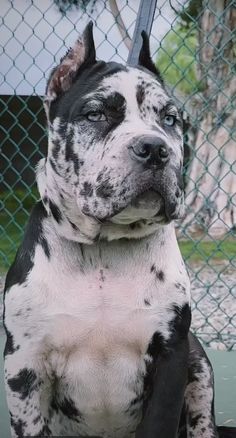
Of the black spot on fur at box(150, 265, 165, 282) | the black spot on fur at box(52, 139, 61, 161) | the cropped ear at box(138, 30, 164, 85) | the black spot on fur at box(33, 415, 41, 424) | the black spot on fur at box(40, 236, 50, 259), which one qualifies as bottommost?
the black spot on fur at box(33, 415, 41, 424)

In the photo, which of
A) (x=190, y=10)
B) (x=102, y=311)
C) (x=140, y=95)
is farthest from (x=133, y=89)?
(x=190, y=10)

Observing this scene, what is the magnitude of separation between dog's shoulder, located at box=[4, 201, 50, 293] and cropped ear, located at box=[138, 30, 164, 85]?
0.51 meters

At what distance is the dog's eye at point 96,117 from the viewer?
2184 millimetres

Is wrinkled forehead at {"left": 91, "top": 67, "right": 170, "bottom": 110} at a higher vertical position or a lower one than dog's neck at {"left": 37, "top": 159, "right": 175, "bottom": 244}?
higher

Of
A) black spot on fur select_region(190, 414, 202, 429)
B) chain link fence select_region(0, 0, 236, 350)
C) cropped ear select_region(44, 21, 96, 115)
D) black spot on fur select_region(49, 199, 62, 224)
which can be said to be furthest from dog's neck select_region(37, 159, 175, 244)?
chain link fence select_region(0, 0, 236, 350)

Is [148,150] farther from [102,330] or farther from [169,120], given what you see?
[102,330]

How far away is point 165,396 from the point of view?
2217 millimetres

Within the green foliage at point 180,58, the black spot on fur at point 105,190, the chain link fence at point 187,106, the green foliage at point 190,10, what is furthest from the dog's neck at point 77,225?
the green foliage at point 190,10

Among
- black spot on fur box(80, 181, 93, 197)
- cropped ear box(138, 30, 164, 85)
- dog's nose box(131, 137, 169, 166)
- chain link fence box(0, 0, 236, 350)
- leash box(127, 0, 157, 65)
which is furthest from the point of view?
chain link fence box(0, 0, 236, 350)

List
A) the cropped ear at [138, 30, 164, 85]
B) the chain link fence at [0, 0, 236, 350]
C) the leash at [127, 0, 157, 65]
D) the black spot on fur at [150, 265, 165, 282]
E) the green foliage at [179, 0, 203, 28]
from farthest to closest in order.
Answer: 1. the green foliage at [179, 0, 203, 28]
2. the chain link fence at [0, 0, 236, 350]
3. the leash at [127, 0, 157, 65]
4. the cropped ear at [138, 30, 164, 85]
5. the black spot on fur at [150, 265, 165, 282]

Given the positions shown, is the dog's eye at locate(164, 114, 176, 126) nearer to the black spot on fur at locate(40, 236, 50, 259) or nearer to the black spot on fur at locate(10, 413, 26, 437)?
the black spot on fur at locate(40, 236, 50, 259)

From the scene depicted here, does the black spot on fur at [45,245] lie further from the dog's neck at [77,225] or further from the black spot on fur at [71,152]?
the black spot on fur at [71,152]

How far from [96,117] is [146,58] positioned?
35 cm

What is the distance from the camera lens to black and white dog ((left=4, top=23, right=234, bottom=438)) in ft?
A: 7.11
